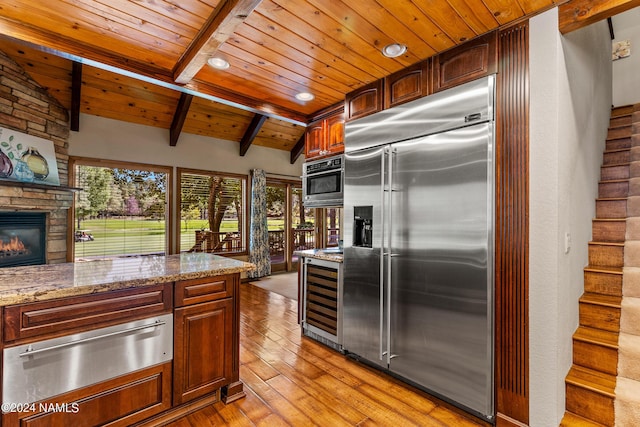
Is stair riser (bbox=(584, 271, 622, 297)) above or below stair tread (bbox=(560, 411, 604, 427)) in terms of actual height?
above

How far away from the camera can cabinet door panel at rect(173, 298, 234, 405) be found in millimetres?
1936

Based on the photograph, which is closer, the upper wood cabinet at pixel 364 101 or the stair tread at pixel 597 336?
the stair tread at pixel 597 336

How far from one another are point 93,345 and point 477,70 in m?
2.79

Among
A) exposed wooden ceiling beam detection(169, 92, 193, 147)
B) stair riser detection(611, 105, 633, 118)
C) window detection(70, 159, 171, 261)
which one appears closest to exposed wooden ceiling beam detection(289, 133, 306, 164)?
exposed wooden ceiling beam detection(169, 92, 193, 147)

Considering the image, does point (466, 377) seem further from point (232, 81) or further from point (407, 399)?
point (232, 81)

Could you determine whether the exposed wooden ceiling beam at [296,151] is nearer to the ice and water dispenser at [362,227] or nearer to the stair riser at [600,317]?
the ice and water dispenser at [362,227]

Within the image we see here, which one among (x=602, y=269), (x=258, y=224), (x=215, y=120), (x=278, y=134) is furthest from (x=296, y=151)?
(x=602, y=269)

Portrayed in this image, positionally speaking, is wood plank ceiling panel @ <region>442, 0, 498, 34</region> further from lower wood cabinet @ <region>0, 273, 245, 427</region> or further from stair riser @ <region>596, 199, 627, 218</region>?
lower wood cabinet @ <region>0, 273, 245, 427</region>

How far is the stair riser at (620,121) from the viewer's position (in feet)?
10.6

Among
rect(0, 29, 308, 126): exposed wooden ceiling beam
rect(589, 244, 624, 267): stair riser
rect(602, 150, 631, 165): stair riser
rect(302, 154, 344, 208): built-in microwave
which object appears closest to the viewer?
rect(0, 29, 308, 126): exposed wooden ceiling beam

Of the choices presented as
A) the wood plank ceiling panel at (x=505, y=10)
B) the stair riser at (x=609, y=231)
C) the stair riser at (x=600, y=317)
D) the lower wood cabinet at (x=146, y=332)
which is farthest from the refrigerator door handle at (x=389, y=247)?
the stair riser at (x=609, y=231)

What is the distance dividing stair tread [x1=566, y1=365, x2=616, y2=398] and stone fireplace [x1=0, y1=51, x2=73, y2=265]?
5134mm

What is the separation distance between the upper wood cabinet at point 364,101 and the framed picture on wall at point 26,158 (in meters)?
3.58

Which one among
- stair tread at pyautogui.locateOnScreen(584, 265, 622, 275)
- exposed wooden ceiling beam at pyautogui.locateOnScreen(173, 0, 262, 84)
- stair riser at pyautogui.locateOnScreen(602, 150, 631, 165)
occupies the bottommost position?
stair tread at pyautogui.locateOnScreen(584, 265, 622, 275)
